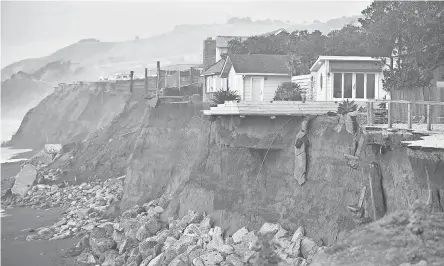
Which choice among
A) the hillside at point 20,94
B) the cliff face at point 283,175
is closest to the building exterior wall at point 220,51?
the cliff face at point 283,175

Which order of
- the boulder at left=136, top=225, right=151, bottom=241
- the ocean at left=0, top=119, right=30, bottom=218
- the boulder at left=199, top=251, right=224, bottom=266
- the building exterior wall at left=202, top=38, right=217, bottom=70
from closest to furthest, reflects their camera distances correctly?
the boulder at left=199, top=251, right=224, bottom=266, the boulder at left=136, top=225, right=151, bottom=241, the building exterior wall at left=202, top=38, right=217, bottom=70, the ocean at left=0, top=119, right=30, bottom=218

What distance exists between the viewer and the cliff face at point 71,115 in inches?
3356

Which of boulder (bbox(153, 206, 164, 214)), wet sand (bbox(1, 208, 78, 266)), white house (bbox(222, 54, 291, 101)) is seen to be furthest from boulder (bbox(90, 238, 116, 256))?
white house (bbox(222, 54, 291, 101))

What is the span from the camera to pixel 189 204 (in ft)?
105

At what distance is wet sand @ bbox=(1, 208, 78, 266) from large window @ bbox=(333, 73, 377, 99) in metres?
16.5

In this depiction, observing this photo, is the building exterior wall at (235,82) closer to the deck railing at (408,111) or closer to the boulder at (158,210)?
the boulder at (158,210)

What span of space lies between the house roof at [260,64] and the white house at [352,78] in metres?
6.03

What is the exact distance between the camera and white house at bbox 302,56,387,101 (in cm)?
3322

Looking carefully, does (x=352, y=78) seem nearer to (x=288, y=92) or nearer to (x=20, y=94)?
(x=288, y=92)

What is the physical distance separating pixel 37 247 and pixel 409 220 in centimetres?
2341

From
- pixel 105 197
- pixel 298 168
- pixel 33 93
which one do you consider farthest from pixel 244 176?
pixel 33 93

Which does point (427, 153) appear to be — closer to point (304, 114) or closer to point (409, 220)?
point (409, 220)

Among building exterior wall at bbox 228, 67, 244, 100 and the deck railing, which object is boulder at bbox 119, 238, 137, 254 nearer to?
building exterior wall at bbox 228, 67, 244, 100

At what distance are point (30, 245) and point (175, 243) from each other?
1064 cm
